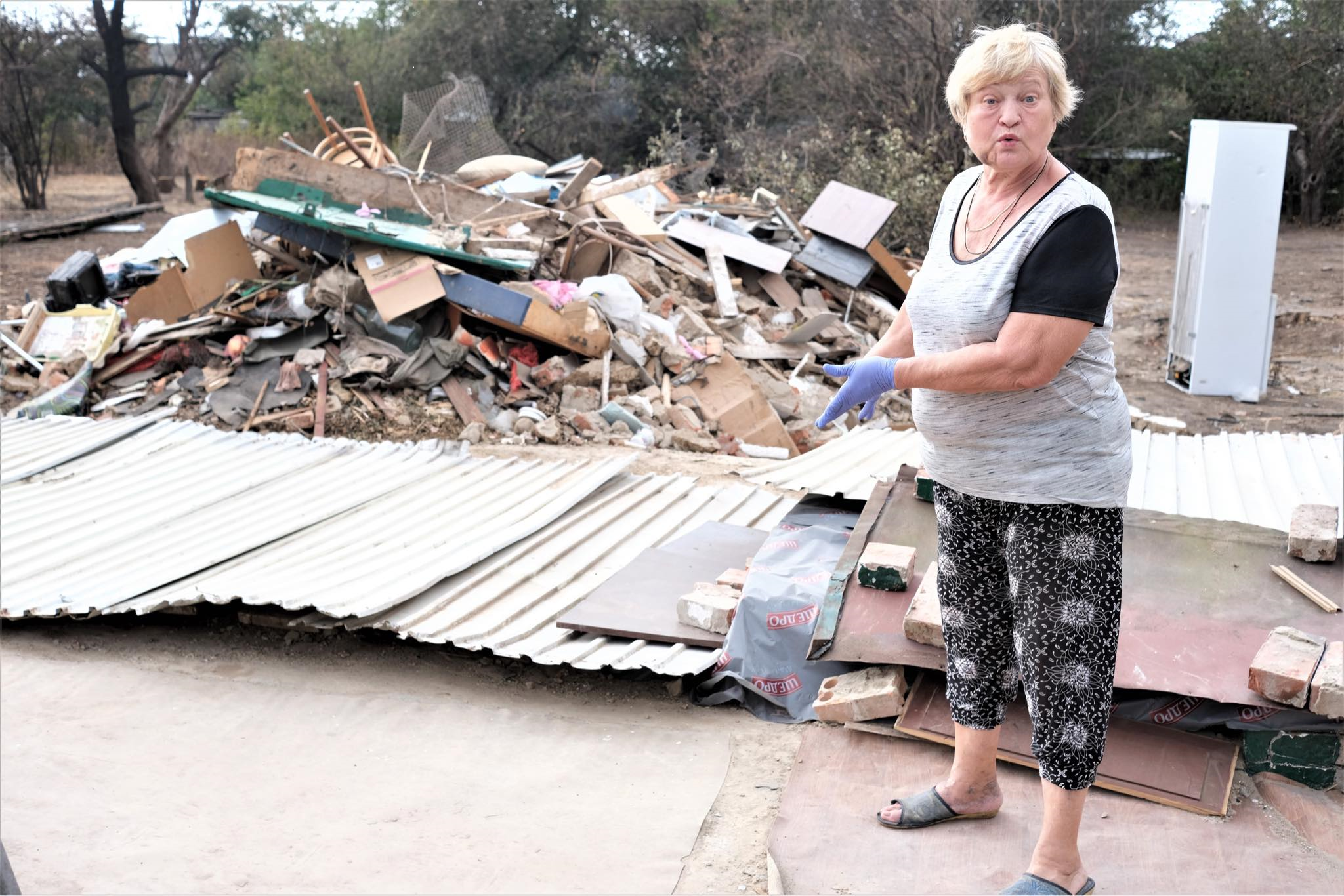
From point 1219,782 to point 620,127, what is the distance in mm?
22864

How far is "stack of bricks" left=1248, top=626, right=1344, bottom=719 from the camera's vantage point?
9.14 ft

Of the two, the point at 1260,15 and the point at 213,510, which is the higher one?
the point at 1260,15

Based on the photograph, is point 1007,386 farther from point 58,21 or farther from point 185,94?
point 58,21

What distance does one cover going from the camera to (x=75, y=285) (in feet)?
33.4

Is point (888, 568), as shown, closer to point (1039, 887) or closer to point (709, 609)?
point (709, 609)

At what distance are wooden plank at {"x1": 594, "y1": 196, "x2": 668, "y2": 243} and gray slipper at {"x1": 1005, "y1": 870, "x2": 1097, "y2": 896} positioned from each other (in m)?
9.11

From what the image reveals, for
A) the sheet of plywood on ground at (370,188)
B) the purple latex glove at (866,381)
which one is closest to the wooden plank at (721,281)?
the sheet of plywood on ground at (370,188)

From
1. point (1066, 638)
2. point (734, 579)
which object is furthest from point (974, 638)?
point (734, 579)

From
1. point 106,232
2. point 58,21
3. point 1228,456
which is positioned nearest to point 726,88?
point 106,232

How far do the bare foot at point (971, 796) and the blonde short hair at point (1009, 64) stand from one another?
1.61 m

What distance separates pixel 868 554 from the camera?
12.0 feet

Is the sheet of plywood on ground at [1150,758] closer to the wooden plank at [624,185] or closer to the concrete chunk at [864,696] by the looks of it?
the concrete chunk at [864,696]

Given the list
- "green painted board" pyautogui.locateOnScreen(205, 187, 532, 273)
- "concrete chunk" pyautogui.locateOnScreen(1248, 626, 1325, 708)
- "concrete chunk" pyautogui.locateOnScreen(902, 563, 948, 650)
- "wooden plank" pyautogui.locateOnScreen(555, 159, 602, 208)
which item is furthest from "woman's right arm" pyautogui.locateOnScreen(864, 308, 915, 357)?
"wooden plank" pyautogui.locateOnScreen(555, 159, 602, 208)

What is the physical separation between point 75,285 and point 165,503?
571cm
